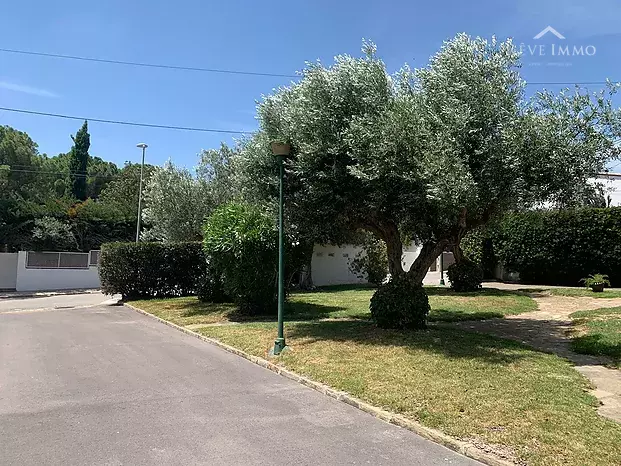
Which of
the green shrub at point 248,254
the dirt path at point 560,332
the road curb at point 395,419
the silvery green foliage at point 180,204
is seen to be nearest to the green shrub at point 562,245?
the dirt path at point 560,332

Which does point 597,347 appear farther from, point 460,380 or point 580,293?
point 580,293

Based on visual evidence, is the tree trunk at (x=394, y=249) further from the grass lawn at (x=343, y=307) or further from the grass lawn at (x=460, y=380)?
the grass lawn at (x=343, y=307)

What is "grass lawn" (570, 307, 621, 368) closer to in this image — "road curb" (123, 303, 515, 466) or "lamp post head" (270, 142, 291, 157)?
"road curb" (123, 303, 515, 466)

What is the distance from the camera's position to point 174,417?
5914 millimetres

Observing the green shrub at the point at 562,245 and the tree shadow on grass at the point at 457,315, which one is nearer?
the tree shadow on grass at the point at 457,315

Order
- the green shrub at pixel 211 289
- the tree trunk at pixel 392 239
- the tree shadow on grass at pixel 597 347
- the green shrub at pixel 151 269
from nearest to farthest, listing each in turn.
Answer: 1. the tree shadow on grass at pixel 597 347
2. the tree trunk at pixel 392 239
3. the green shrub at pixel 211 289
4. the green shrub at pixel 151 269

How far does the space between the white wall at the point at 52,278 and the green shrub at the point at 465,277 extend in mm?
22131

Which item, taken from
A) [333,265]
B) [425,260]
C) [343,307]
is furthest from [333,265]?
[425,260]

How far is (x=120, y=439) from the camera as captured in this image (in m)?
5.14

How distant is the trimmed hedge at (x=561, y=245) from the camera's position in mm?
21828

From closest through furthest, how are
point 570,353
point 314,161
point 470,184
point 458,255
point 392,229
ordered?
point 470,184 < point 570,353 < point 314,161 < point 392,229 < point 458,255

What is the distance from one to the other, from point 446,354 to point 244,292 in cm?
763

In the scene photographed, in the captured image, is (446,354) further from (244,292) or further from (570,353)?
(244,292)

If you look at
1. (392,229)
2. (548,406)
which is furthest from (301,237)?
(548,406)
